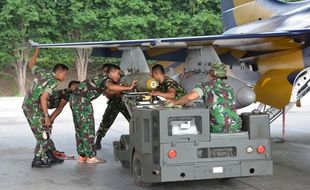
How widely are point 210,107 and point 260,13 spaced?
5.28m

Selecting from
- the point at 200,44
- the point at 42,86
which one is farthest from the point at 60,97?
the point at 200,44

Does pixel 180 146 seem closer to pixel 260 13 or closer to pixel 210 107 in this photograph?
pixel 210 107

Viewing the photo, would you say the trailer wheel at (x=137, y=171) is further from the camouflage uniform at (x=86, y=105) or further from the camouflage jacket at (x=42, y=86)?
the camouflage jacket at (x=42, y=86)

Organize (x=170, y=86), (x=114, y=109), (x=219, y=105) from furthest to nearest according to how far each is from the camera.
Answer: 1. (x=114, y=109)
2. (x=170, y=86)
3. (x=219, y=105)

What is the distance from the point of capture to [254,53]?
9.22 m

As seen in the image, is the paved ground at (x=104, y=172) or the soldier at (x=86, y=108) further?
the soldier at (x=86, y=108)

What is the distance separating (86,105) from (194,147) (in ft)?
9.66

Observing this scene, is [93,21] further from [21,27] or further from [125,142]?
[125,142]

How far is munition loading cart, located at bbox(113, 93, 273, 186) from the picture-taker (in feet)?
18.0

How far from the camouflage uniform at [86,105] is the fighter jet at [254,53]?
0.78 meters

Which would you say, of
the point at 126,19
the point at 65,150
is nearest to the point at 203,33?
the point at 126,19

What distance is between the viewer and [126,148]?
7.36m

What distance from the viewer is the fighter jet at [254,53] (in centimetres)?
767

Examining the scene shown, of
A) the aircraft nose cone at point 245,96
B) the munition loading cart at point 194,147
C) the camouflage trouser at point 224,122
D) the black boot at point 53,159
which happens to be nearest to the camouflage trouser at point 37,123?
the black boot at point 53,159
